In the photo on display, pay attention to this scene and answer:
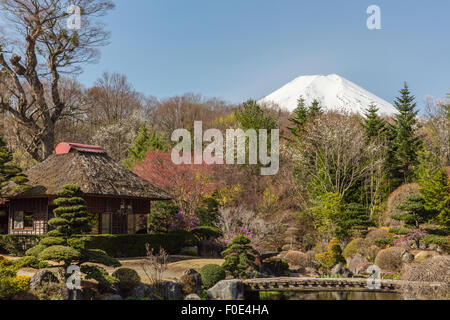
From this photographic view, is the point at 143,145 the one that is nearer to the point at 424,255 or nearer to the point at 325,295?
the point at 325,295

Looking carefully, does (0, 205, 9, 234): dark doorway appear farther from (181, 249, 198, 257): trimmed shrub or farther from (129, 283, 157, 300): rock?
(129, 283, 157, 300): rock

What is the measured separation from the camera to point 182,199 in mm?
27594

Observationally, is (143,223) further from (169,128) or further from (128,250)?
(169,128)

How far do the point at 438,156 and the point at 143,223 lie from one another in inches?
807

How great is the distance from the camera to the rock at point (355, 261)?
21.2 metres

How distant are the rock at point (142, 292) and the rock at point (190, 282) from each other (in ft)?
4.41

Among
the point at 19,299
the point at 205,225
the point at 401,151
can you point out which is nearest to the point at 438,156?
the point at 401,151

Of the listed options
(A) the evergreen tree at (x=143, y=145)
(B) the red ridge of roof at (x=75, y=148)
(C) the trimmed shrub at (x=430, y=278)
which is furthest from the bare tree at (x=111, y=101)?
(C) the trimmed shrub at (x=430, y=278)

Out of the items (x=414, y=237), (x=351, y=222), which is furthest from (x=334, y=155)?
(x=414, y=237)

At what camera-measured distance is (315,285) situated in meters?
17.2

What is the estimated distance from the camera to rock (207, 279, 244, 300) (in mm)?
14859

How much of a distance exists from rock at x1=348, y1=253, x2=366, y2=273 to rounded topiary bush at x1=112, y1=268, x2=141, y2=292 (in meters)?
11.2
